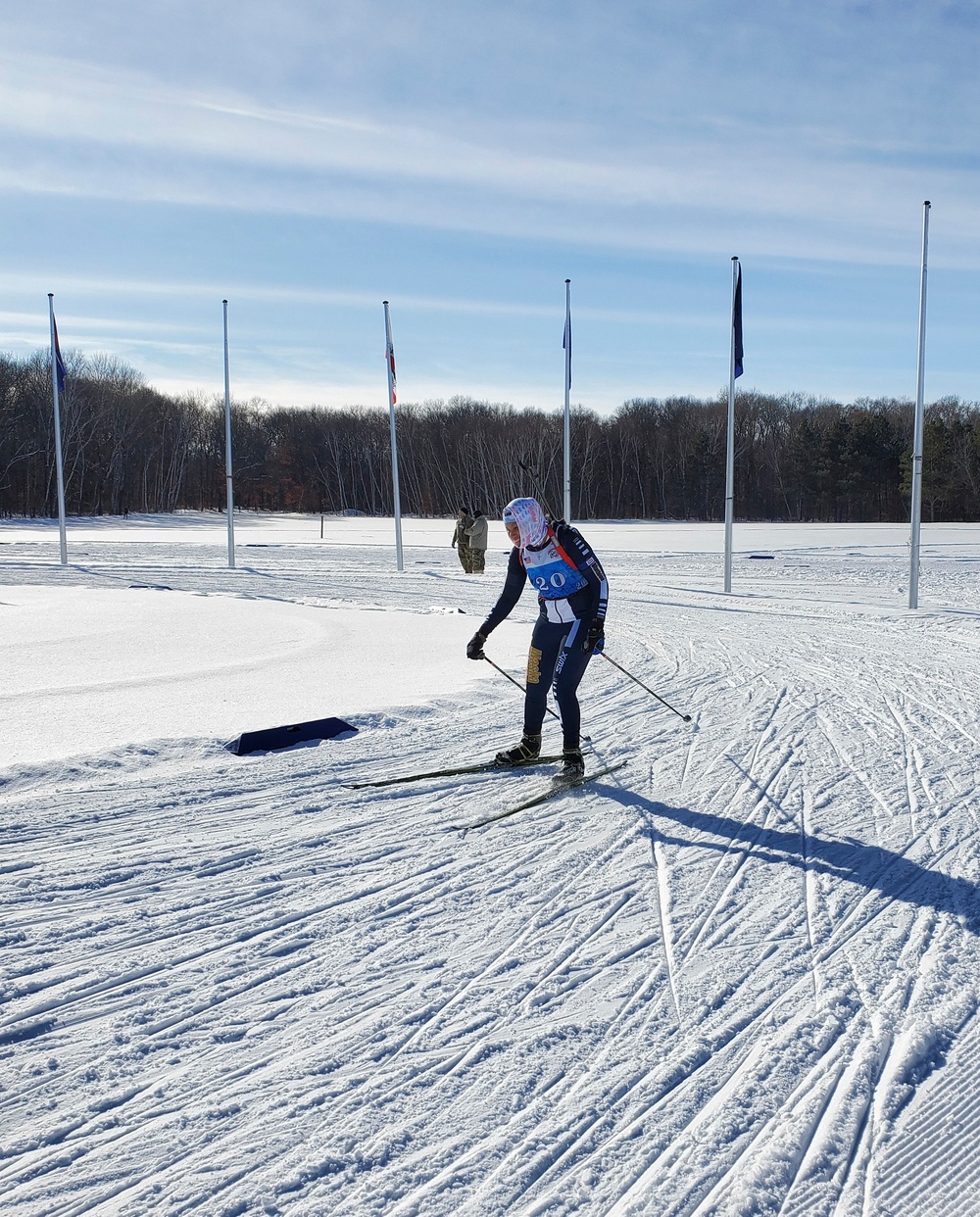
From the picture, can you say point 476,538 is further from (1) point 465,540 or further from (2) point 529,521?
(2) point 529,521

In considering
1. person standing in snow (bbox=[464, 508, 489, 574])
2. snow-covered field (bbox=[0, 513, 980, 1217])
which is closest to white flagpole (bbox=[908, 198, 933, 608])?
snow-covered field (bbox=[0, 513, 980, 1217])

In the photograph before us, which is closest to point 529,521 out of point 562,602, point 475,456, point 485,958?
point 562,602

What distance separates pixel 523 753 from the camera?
6664 mm

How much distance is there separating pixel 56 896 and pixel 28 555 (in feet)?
97.6

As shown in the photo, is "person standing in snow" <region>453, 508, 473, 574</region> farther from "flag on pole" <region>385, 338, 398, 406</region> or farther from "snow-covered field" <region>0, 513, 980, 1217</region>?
"snow-covered field" <region>0, 513, 980, 1217</region>

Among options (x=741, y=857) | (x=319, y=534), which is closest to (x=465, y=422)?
(x=319, y=534)

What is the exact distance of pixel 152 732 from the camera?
24.0ft

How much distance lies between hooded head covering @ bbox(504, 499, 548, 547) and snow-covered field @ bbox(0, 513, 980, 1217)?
1.57 metres

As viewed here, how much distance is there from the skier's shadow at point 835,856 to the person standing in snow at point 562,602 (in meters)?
0.81

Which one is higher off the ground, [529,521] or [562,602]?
[529,521]

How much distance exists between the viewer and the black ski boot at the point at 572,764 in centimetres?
635

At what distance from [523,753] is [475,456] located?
267ft

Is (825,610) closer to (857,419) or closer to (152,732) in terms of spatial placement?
(152,732)

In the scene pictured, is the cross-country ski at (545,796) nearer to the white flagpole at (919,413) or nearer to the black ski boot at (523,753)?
the black ski boot at (523,753)
